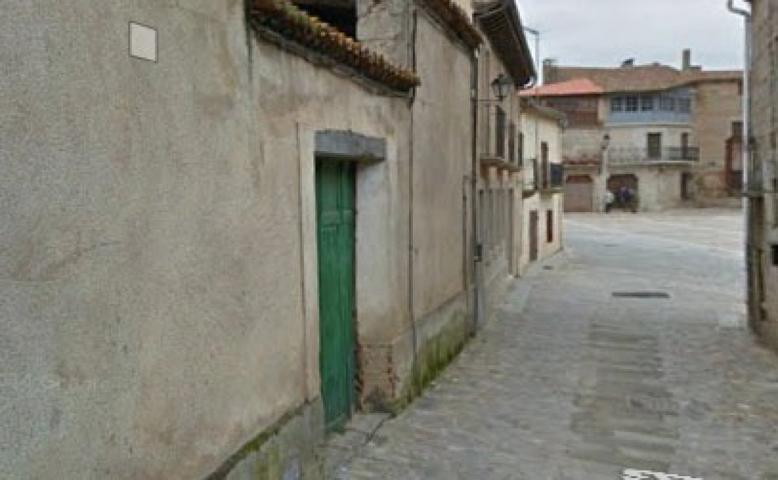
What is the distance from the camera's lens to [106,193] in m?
2.88

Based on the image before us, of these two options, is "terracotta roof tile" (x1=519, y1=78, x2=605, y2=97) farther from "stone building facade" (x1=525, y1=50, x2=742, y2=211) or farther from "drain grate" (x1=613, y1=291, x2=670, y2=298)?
"drain grate" (x1=613, y1=291, x2=670, y2=298)

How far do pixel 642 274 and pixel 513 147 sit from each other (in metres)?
6.00

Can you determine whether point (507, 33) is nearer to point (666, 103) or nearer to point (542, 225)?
point (542, 225)

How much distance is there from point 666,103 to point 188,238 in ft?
185

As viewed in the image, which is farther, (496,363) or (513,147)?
(513,147)

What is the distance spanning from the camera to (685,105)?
5603cm

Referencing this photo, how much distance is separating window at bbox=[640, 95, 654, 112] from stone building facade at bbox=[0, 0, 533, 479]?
170ft

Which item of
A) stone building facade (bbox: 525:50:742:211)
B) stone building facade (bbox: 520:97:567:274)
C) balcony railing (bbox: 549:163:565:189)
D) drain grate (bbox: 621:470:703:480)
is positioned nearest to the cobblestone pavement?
drain grate (bbox: 621:470:703:480)

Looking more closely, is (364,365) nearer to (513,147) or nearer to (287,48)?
(287,48)

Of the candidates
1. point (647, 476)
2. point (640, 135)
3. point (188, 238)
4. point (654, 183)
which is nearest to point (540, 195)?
point (647, 476)

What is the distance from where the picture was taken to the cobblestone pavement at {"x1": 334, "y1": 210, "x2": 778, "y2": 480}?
19.4 feet

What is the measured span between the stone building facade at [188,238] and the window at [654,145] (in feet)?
170

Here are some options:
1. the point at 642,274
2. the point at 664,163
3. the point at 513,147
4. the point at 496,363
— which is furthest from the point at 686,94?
the point at 496,363

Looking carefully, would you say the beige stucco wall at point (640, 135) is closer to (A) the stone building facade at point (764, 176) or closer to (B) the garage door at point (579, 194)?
(B) the garage door at point (579, 194)
